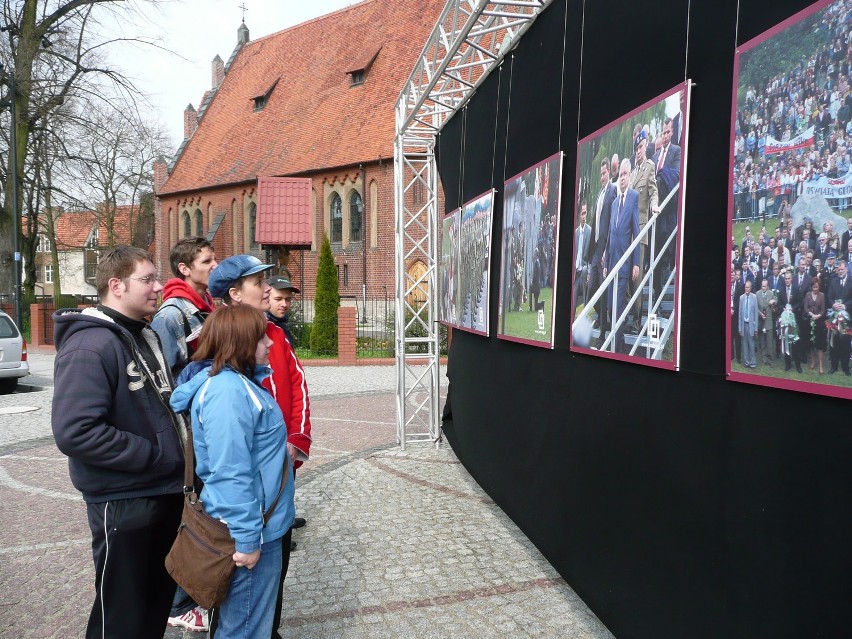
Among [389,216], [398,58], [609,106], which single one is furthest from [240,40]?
[609,106]

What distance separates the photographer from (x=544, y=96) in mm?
4562

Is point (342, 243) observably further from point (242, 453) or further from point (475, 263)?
point (242, 453)

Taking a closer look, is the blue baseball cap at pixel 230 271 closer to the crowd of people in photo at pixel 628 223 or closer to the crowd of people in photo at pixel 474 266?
the crowd of people in photo at pixel 628 223

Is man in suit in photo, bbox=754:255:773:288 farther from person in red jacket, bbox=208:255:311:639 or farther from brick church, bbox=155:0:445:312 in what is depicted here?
brick church, bbox=155:0:445:312

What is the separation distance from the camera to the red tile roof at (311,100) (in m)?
31.5

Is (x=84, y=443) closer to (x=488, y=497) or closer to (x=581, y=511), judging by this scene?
(x=581, y=511)

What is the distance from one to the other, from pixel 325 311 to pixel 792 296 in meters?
19.2

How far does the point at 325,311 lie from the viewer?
20.8 meters

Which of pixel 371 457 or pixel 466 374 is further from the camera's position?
pixel 371 457

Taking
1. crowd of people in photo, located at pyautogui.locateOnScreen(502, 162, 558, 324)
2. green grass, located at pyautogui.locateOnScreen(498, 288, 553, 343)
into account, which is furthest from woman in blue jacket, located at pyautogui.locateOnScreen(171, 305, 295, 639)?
crowd of people in photo, located at pyautogui.locateOnScreen(502, 162, 558, 324)

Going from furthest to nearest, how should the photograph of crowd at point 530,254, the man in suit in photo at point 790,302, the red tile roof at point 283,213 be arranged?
1. the red tile roof at point 283,213
2. the photograph of crowd at point 530,254
3. the man in suit in photo at point 790,302

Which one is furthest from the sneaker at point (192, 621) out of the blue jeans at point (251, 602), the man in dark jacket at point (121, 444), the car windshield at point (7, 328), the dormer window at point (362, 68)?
the dormer window at point (362, 68)

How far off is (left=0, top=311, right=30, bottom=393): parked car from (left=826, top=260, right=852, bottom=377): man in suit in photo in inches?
567

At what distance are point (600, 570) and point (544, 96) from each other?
294 centimetres
